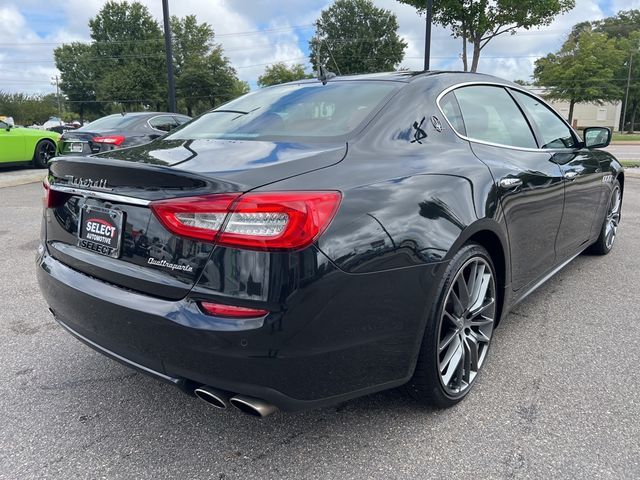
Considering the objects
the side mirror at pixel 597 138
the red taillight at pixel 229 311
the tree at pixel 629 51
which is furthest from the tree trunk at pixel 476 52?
the tree at pixel 629 51

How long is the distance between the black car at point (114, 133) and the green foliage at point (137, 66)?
150 ft

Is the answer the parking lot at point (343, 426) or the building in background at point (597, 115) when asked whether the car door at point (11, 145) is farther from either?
the building in background at point (597, 115)

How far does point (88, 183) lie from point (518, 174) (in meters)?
2.11

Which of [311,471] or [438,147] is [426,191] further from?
[311,471]

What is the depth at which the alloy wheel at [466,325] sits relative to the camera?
2291 millimetres

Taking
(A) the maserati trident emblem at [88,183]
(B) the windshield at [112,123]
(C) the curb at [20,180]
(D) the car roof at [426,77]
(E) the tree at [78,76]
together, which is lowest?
(C) the curb at [20,180]

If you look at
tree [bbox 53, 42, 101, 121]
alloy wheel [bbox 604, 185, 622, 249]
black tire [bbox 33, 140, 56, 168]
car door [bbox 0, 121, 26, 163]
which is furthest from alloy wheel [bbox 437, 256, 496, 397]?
tree [bbox 53, 42, 101, 121]

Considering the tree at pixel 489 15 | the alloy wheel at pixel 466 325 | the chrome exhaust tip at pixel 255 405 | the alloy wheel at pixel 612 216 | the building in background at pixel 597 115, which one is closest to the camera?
the chrome exhaust tip at pixel 255 405

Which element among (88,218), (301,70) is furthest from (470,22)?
(301,70)

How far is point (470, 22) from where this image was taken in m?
17.8

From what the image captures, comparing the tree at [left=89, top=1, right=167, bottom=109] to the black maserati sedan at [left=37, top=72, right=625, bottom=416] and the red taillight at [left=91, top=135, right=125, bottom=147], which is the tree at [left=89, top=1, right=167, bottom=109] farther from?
the black maserati sedan at [left=37, top=72, right=625, bottom=416]

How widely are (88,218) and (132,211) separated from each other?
1.09ft

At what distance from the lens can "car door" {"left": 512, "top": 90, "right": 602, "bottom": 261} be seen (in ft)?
11.0

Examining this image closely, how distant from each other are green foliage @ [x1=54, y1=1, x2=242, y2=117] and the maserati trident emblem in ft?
175
